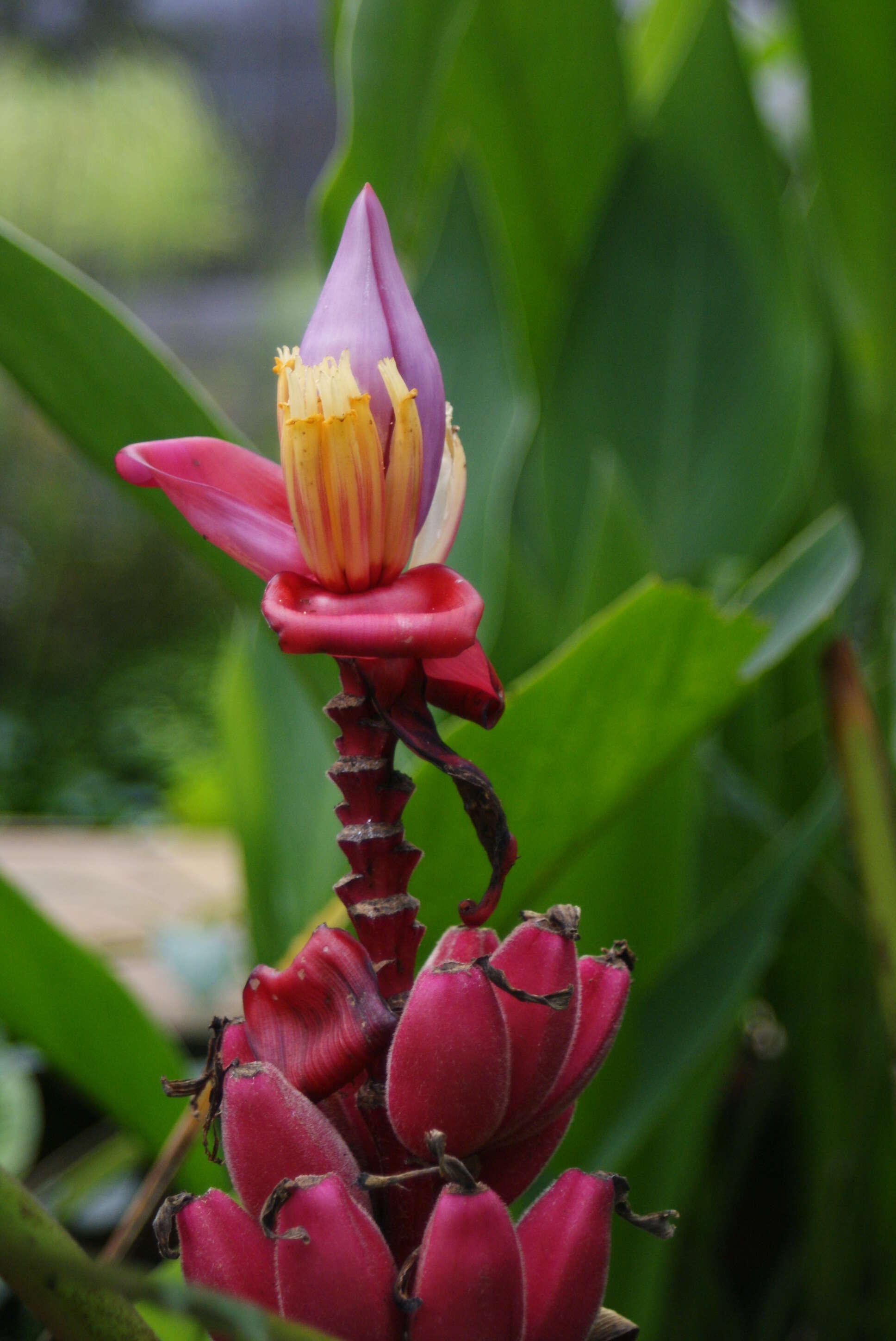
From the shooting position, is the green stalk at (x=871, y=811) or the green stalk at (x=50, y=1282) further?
the green stalk at (x=871, y=811)

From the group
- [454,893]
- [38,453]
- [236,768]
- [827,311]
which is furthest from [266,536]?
[38,453]

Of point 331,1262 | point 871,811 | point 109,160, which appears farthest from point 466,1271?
point 109,160

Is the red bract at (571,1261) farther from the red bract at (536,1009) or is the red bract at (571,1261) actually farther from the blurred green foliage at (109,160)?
the blurred green foliage at (109,160)

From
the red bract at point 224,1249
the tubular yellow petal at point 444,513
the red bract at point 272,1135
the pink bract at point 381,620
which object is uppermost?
the tubular yellow petal at point 444,513

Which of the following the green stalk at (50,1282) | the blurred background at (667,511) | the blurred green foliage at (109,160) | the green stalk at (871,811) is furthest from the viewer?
the blurred green foliage at (109,160)

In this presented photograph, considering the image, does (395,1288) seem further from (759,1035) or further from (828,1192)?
(759,1035)

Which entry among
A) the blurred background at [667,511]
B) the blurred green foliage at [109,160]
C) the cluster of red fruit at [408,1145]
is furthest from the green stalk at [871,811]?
the blurred green foliage at [109,160]

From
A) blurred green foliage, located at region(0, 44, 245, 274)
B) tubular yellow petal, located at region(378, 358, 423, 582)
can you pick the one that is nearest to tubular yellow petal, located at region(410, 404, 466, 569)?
tubular yellow petal, located at region(378, 358, 423, 582)

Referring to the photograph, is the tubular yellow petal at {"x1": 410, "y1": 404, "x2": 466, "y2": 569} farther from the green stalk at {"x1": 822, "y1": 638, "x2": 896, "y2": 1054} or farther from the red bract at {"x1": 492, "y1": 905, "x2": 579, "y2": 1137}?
the green stalk at {"x1": 822, "y1": 638, "x2": 896, "y2": 1054}
